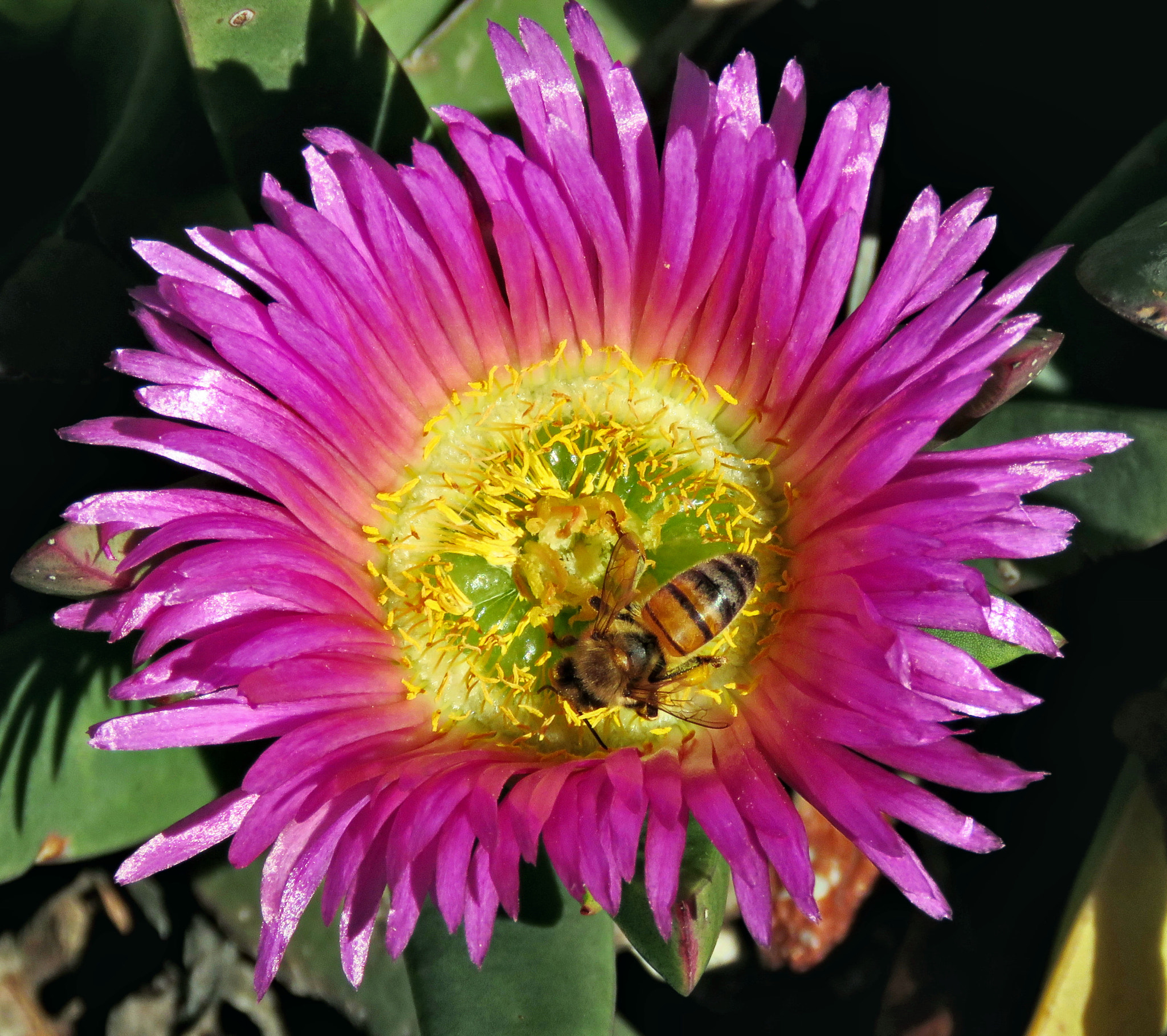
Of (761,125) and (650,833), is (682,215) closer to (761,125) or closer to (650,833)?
(761,125)

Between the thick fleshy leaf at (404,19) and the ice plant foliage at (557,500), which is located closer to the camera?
the ice plant foliage at (557,500)

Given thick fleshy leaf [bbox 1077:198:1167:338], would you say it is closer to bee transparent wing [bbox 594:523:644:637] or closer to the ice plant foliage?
the ice plant foliage

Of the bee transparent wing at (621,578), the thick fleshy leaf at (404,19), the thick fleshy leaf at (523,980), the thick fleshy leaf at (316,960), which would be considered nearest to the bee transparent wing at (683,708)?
the bee transparent wing at (621,578)

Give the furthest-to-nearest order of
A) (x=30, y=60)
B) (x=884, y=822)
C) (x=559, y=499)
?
(x=30, y=60)
(x=559, y=499)
(x=884, y=822)

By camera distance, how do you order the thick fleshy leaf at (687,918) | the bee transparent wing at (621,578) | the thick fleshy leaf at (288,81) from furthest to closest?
the bee transparent wing at (621,578), the thick fleshy leaf at (288,81), the thick fleshy leaf at (687,918)

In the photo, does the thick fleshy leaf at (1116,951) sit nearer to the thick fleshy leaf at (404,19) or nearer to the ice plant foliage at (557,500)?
the ice plant foliage at (557,500)

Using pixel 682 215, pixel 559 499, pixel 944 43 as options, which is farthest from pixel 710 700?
pixel 944 43

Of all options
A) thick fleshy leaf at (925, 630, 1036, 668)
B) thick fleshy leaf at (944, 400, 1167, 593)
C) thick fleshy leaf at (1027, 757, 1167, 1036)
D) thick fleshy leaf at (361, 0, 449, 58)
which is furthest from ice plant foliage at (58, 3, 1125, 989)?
thick fleshy leaf at (1027, 757, 1167, 1036)
